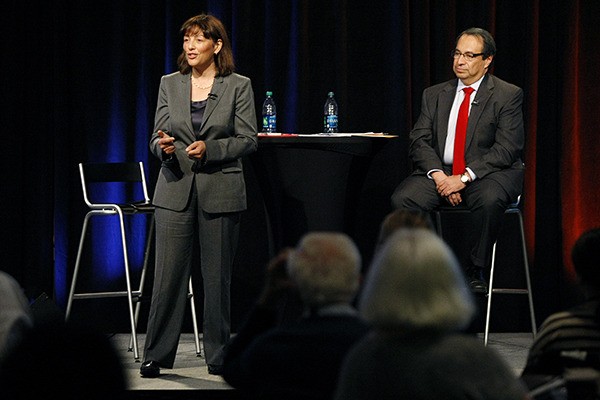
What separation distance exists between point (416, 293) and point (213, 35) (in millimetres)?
3058

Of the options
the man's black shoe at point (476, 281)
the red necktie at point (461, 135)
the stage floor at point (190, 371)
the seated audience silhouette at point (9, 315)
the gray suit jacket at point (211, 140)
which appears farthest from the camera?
the red necktie at point (461, 135)

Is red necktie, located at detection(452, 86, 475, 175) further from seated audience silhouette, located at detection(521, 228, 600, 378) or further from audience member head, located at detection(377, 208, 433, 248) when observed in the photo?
seated audience silhouette, located at detection(521, 228, 600, 378)

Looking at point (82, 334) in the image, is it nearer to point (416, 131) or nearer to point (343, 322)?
point (343, 322)

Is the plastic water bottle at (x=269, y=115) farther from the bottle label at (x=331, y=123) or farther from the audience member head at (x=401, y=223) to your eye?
the audience member head at (x=401, y=223)

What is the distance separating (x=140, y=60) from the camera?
20.5 feet

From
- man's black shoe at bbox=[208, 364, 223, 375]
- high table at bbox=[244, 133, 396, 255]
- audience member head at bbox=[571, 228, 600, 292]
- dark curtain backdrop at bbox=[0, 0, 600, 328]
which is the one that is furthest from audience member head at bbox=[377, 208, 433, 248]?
dark curtain backdrop at bbox=[0, 0, 600, 328]

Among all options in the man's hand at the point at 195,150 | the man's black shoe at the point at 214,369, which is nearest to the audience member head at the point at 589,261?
the man's hand at the point at 195,150

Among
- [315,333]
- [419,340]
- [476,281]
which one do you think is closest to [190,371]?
[476,281]

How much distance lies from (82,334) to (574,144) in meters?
4.99

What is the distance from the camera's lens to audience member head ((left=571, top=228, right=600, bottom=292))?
283 cm

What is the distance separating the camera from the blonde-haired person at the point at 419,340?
76.7 inches

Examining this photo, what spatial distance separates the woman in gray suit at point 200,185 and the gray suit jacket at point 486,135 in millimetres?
1159

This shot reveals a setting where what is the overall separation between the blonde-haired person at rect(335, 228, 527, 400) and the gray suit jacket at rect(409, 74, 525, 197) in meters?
3.42

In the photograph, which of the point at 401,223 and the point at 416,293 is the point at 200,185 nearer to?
the point at 401,223
